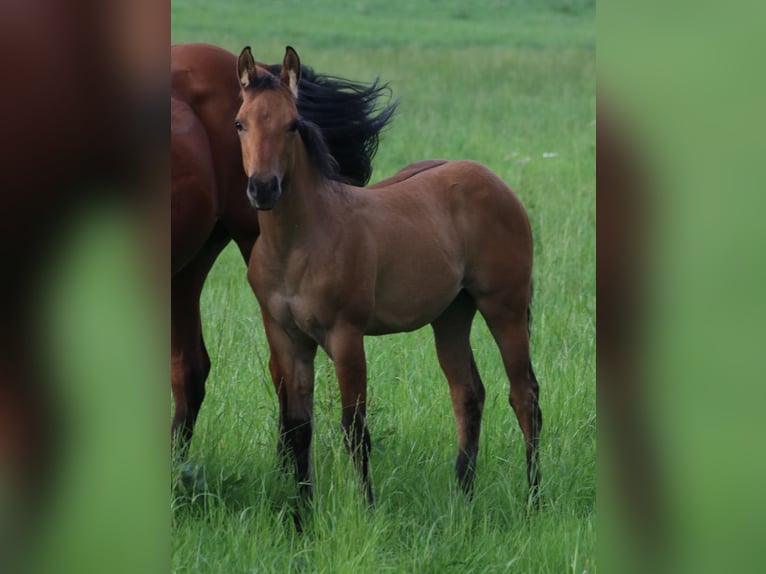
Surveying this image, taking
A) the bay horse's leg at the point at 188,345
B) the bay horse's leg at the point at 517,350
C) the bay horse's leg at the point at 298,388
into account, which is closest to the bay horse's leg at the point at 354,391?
the bay horse's leg at the point at 298,388

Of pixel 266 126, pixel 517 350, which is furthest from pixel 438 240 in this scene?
pixel 266 126

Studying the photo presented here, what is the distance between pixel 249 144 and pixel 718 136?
1928 mm

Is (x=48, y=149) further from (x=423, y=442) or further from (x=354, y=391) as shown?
(x=423, y=442)

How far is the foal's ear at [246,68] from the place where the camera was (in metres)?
2.90

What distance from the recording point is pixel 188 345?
4.08m

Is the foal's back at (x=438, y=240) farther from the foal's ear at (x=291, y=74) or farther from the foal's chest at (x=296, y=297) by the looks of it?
the foal's ear at (x=291, y=74)

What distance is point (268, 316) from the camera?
3229 mm

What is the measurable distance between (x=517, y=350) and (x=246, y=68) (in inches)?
54.5

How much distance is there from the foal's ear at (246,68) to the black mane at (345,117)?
0.79 m

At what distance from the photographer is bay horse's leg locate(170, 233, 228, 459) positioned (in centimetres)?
404

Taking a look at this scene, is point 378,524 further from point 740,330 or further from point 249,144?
point 740,330

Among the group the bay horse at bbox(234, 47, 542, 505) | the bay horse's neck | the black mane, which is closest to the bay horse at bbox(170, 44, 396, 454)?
A: the black mane

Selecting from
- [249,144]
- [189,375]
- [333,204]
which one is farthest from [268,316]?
[189,375]

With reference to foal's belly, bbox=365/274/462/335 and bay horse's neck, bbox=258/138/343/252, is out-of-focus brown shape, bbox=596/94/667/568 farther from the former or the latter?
foal's belly, bbox=365/274/462/335
